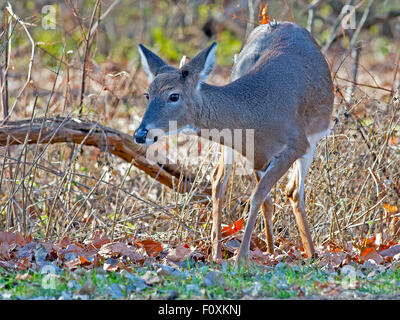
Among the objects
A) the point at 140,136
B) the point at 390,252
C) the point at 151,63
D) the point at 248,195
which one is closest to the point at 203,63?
the point at 151,63

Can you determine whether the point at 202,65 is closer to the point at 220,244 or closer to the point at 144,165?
the point at 220,244

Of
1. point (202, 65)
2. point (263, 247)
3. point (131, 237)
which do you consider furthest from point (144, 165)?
point (202, 65)

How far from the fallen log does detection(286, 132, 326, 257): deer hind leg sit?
0.94 meters

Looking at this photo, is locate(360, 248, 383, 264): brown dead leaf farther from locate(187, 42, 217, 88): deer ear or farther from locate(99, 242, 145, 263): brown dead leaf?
locate(187, 42, 217, 88): deer ear

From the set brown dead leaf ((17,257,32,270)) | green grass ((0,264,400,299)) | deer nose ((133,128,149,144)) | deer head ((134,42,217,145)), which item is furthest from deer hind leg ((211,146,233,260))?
brown dead leaf ((17,257,32,270))

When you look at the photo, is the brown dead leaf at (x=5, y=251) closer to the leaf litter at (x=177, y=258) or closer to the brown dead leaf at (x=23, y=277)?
the leaf litter at (x=177, y=258)

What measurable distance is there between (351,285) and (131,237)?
255cm

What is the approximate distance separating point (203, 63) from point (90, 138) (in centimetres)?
177

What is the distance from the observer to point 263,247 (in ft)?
21.2

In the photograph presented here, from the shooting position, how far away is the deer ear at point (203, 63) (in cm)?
543

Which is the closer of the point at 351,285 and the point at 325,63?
the point at 351,285

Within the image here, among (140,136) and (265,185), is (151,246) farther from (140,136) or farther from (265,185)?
(140,136)

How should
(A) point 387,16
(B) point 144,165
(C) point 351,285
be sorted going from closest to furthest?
(C) point 351,285 → (B) point 144,165 → (A) point 387,16
